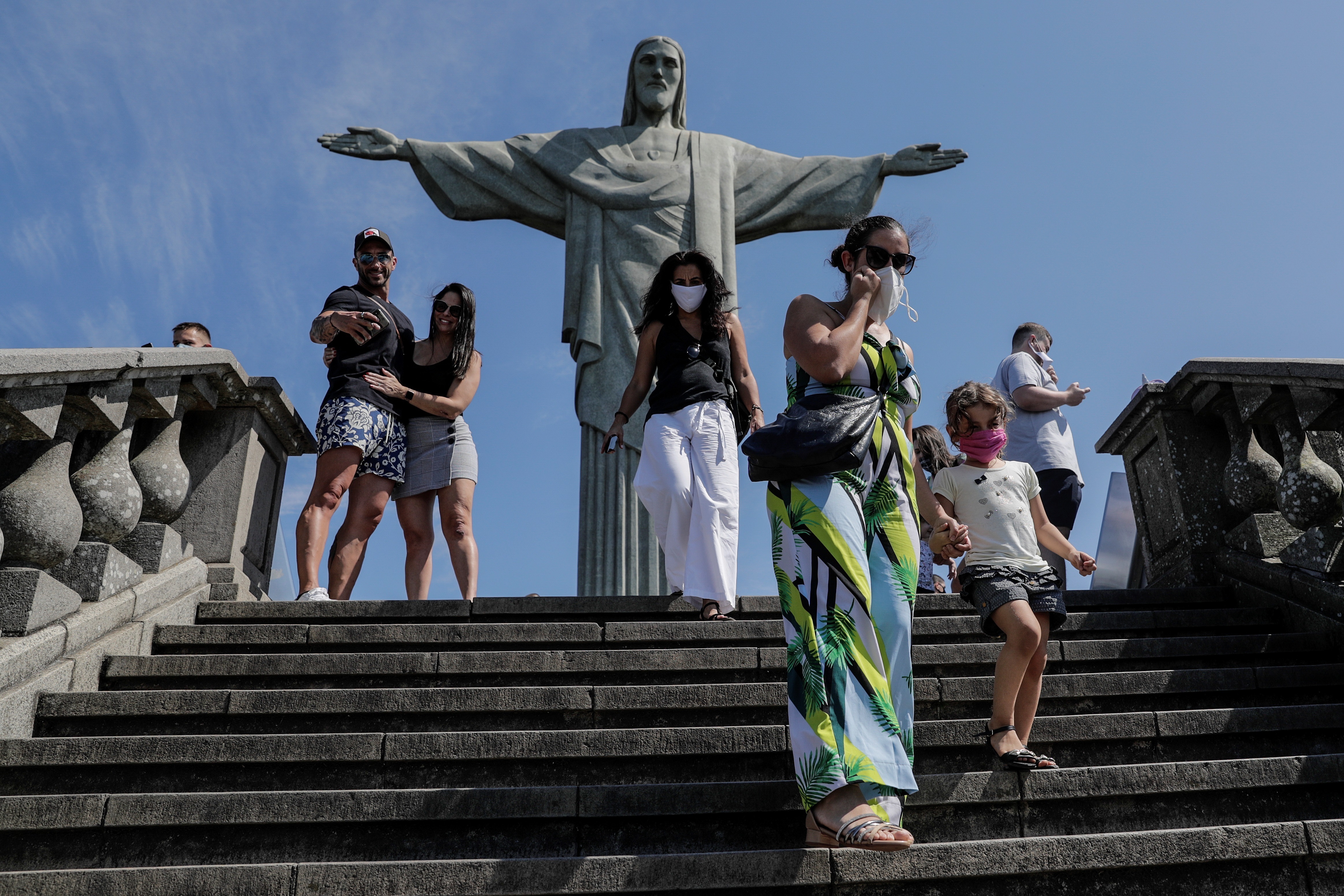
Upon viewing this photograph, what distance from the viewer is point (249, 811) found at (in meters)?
3.00

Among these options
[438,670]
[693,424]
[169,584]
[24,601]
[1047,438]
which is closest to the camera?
[24,601]

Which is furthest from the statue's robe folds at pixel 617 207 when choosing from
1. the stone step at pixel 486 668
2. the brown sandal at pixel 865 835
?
the brown sandal at pixel 865 835

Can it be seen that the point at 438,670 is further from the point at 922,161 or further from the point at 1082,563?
the point at 922,161

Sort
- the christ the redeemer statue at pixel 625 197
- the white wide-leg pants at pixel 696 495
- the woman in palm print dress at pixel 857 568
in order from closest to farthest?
1. the woman in palm print dress at pixel 857 568
2. the white wide-leg pants at pixel 696 495
3. the christ the redeemer statue at pixel 625 197

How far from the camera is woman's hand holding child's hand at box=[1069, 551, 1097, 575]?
3.61m

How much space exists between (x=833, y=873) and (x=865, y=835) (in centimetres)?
25

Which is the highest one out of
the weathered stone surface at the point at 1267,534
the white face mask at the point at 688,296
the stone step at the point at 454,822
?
the white face mask at the point at 688,296

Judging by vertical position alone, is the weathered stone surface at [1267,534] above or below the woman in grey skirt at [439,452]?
below

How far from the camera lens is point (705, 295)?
4.95 meters

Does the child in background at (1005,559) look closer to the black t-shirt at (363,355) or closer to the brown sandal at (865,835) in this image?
the brown sandal at (865,835)

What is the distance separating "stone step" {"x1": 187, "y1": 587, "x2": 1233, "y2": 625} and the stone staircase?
241 millimetres

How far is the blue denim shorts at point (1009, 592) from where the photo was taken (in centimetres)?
343

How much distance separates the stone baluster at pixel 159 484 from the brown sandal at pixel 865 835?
328 cm

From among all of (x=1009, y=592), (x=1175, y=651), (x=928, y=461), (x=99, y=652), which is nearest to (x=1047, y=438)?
(x=928, y=461)
